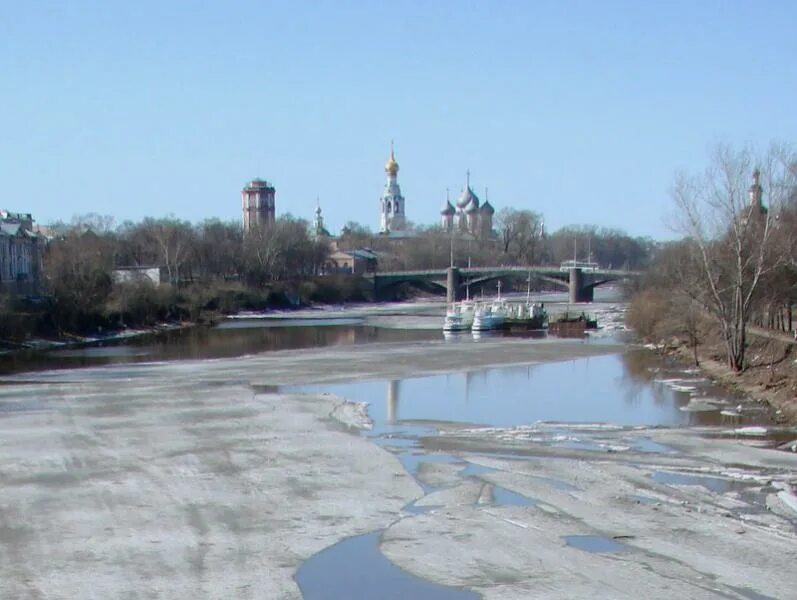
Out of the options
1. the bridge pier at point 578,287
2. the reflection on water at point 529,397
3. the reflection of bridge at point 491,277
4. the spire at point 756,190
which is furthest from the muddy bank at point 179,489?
the bridge pier at point 578,287

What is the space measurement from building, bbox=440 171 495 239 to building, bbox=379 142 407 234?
7.76 meters

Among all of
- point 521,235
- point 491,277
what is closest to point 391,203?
point 521,235

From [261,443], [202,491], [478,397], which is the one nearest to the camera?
[202,491]

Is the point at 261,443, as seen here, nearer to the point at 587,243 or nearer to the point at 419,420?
the point at 419,420

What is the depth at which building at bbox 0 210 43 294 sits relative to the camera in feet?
218

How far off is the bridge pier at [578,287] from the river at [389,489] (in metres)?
57.9

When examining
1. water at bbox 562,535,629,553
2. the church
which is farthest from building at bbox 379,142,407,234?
water at bbox 562,535,629,553

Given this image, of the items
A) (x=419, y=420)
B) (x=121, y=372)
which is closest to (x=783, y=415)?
(x=419, y=420)

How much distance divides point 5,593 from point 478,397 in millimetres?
18266

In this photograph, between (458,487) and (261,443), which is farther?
(261,443)

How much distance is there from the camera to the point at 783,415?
2411cm

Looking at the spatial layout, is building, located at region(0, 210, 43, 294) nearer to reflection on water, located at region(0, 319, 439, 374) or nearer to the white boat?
reflection on water, located at region(0, 319, 439, 374)

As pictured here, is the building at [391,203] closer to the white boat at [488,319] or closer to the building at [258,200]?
the building at [258,200]

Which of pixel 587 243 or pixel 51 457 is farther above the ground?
pixel 587 243
